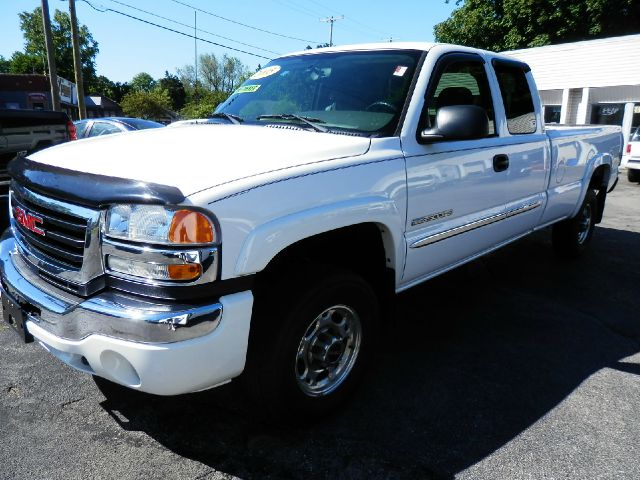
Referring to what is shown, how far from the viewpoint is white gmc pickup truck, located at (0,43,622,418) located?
2.01 metres

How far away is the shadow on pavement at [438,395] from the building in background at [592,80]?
1667 centimetres

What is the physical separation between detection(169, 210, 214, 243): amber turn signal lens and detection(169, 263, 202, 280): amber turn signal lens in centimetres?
10

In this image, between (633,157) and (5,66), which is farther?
(5,66)

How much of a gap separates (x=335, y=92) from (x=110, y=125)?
8774 millimetres

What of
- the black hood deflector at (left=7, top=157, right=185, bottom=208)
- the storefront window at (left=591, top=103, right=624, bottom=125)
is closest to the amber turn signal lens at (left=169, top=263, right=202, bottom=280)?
the black hood deflector at (left=7, top=157, right=185, bottom=208)

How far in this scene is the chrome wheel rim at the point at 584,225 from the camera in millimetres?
5867

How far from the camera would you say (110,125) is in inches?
422

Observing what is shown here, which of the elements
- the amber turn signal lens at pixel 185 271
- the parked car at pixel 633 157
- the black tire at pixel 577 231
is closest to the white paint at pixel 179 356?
the amber turn signal lens at pixel 185 271

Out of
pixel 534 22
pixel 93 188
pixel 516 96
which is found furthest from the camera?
pixel 534 22

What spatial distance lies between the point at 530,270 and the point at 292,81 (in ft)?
11.0

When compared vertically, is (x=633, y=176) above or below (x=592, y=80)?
below

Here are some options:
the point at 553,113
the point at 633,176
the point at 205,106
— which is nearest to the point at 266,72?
the point at 633,176

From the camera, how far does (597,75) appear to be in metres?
19.9

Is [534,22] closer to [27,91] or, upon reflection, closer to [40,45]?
[27,91]
